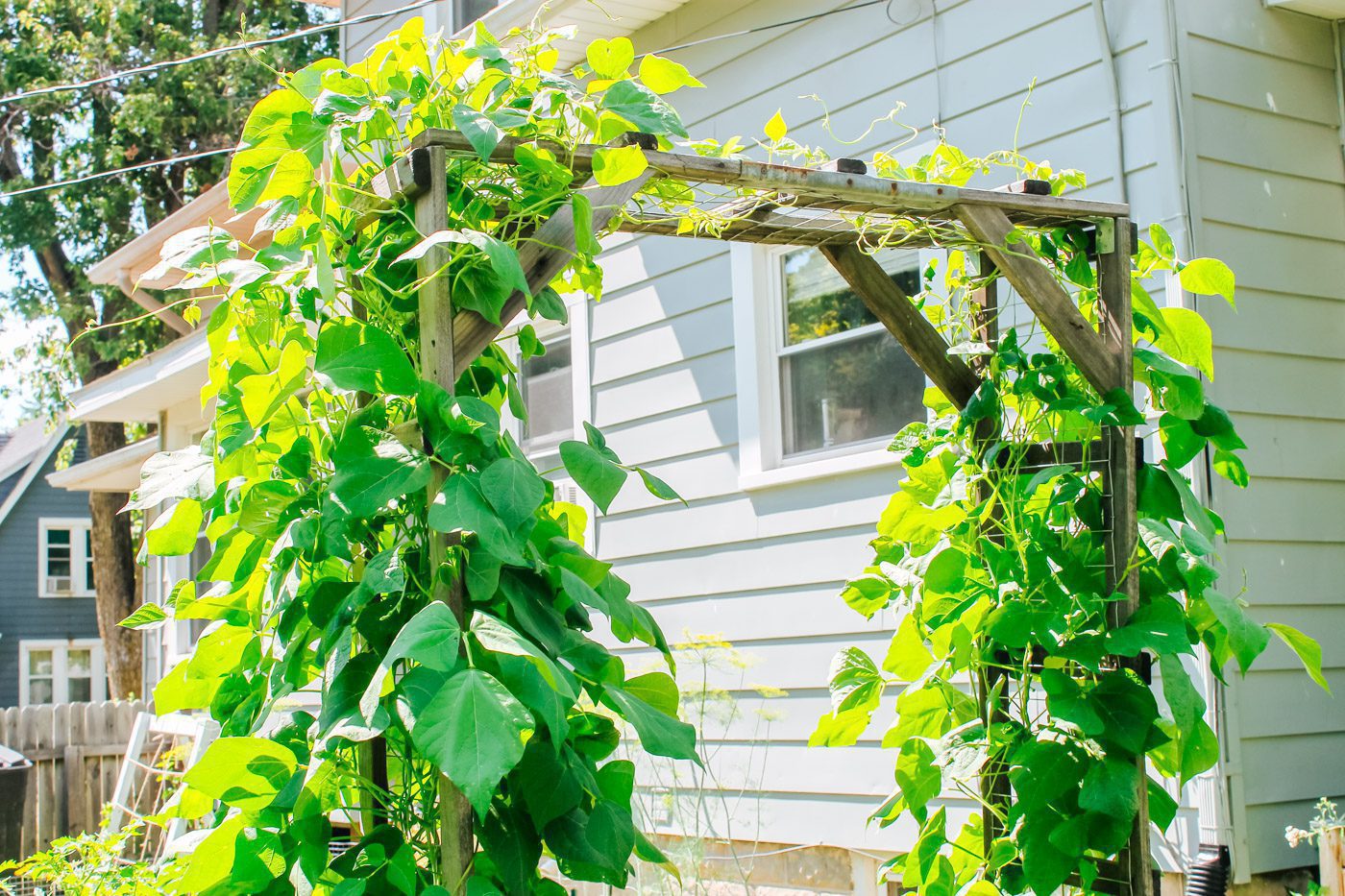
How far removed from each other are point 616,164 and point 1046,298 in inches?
46.5

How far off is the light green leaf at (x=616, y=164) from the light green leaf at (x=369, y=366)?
477 mm

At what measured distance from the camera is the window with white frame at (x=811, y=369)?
490cm

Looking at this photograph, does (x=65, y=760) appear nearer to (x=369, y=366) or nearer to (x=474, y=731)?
(x=369, y=366)

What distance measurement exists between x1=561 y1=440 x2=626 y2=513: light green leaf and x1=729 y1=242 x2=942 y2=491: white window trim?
3.04m

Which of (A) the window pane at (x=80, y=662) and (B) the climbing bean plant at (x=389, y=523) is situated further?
(A) the window pane at (x=80, y=662)

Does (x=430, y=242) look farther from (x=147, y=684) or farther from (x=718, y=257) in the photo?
(x=147, y=684)

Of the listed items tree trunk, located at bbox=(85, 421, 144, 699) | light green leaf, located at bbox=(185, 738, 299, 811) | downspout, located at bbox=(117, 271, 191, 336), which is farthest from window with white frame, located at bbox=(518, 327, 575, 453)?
tree trunk, located at bbox=(85, 421, 144, 699)

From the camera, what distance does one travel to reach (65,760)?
9.90m

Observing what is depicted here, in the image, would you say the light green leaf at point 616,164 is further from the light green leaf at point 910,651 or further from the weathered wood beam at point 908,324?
the light green leaf at point 910,651

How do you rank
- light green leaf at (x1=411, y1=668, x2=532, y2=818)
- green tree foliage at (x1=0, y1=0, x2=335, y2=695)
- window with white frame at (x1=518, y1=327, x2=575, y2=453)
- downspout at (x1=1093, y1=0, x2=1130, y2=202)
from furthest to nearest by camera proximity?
green tree foliage at (x1=0, y1=0, x2=335, y2=695) < window with white frame at (x1=518, y1=327, x2=575, y2=453) < downspout at (x1=1093, y1=0, x2=1130, y2=202) < light green leaf at (x1=411, y1=668, x2=532, y2=818)

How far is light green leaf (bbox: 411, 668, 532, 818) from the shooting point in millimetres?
1707

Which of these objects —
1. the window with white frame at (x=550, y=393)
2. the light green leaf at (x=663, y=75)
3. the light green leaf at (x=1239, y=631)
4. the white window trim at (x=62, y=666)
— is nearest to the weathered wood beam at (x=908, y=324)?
the light green leaf at (x=1239, y=631)

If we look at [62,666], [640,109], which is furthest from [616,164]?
[62,666]

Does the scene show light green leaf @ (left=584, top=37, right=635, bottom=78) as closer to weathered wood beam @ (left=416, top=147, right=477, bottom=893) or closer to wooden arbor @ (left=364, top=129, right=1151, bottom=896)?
wooden arbor @ (left=364, top=129, right=1151, bottom=896)
